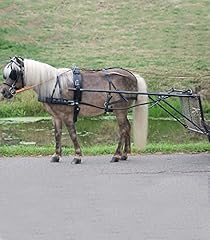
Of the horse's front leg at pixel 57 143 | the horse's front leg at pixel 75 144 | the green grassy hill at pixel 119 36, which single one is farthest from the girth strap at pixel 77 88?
the green grassy hill at pixel 119 36

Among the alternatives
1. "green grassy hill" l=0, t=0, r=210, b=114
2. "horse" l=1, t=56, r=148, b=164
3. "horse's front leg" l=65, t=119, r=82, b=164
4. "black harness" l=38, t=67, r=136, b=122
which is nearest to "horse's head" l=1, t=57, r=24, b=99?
"horse" l=1, t=56, r=148, b=164

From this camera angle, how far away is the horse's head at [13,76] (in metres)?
12.4

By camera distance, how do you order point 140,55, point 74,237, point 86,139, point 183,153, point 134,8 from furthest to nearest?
point 134,8
point 140,55
point 86,139
point 183,153
point 74,237

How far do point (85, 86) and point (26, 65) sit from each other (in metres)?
0.96

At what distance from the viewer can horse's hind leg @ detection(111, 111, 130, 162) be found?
12.8 metres

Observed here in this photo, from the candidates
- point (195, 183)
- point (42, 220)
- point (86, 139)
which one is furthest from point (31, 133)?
point (42, 220)

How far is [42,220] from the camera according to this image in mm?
9031

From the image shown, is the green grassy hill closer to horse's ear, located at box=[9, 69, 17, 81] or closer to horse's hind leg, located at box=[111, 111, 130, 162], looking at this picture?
horse's hind leg, located at box=[111, 111, 130, 162]

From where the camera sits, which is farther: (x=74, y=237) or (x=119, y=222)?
(x=119, y=222)

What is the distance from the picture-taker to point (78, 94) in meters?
12.6

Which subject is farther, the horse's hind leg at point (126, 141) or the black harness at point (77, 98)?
the horse's hind leg at point (126, 141)

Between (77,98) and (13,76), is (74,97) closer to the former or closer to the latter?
(77,98)

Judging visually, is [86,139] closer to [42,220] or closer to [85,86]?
[85,86]

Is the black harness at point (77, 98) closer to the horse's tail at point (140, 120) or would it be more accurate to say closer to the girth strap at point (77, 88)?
the girth strap at point (77, 88)
